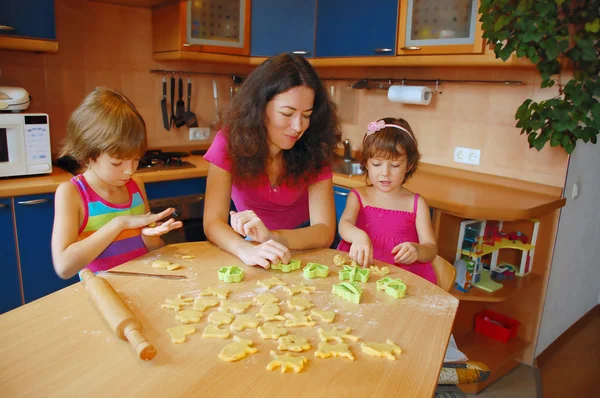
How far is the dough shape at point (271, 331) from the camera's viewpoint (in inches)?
34.8

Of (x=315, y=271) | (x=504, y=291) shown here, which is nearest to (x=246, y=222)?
(x=315, y=271)

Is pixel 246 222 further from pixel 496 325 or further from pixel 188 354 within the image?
pixel 496 325

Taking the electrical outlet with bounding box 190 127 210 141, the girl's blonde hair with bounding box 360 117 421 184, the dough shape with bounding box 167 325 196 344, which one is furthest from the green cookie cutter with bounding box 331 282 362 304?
the electrical outlet with bounding box 190 127 210 141

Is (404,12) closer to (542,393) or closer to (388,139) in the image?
(388,139)

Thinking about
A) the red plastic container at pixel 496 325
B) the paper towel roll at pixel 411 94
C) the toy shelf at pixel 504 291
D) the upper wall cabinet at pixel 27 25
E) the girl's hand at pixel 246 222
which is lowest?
the red plastic container at pixel 496 325

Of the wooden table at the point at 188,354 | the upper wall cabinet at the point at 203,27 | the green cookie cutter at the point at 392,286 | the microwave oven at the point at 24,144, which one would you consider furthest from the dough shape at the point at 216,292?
the upper wall cabinet at the point at 203,27

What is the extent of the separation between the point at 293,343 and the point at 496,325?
79.5 inches

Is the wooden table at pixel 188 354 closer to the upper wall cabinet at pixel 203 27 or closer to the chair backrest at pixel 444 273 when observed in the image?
the chair backrest at pixel 444 273

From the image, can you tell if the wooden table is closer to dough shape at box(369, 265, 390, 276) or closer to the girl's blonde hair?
dough shape at box(369, 265, 390, 276)

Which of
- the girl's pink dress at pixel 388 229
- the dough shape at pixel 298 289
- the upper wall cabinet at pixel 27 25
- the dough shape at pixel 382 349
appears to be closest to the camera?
the dough shape at pixel 382 349

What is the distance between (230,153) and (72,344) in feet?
2.60

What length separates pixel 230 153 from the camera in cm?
149

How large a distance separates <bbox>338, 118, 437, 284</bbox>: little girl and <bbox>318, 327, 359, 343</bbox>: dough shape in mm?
710

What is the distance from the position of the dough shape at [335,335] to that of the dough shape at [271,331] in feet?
0.23
